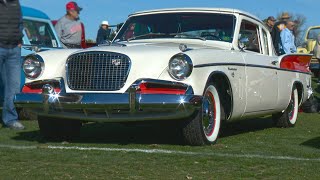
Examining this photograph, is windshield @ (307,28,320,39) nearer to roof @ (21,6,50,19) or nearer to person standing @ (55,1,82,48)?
person standing @ (55,1,82,48)

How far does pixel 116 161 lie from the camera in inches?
214

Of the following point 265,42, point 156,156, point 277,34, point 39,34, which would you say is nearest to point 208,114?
point 156,156

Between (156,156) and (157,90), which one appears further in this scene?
(157,90)

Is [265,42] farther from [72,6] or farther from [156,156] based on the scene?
[156,156]

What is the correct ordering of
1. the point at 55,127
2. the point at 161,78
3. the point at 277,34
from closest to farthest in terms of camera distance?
the point at 161,78
the point at 55,127
the point at 277,34

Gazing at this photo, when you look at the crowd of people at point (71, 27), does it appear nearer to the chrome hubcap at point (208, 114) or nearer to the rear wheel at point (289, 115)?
the rear wheel at point (289, 115)

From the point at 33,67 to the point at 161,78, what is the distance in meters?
1.48

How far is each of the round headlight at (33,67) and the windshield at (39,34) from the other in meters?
3.37

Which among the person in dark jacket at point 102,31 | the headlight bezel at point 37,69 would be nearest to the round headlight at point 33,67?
the headlight bezel at point 37,69

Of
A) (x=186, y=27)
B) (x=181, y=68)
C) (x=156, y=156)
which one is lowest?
(x=156, y=156)

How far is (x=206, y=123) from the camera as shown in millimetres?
6578

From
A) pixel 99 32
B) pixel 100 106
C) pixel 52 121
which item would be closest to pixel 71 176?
pixel 100 106

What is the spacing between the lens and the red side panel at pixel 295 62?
8923mm

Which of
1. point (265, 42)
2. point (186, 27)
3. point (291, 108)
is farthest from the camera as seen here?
point (291, 108)
